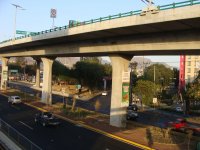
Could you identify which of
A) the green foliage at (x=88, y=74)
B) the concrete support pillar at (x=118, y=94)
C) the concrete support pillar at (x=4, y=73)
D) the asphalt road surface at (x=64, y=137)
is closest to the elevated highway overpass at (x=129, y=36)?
the concrete support pillar at (x=118, y=94)

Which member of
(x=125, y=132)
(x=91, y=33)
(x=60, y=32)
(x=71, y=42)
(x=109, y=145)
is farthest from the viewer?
(x=71, y=42)

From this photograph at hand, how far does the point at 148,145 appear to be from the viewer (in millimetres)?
28438

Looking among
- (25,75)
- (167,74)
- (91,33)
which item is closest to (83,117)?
(91,33)

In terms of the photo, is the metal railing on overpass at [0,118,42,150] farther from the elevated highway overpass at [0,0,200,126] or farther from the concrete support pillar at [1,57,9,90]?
the concrete support pillar at [1,57,9,90]

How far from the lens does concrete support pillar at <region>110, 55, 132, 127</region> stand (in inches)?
1489

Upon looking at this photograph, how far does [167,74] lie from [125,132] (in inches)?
4147

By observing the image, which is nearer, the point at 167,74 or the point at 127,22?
the point at 127,22

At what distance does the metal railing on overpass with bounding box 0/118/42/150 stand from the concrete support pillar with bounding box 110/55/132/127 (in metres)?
13.0

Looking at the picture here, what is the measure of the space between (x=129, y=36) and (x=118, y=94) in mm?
7084

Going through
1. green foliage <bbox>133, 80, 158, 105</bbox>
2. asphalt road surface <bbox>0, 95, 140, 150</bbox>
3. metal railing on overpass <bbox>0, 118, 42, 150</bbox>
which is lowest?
asphalt road surface <bbox>0, 95, 140, 150</bbox>

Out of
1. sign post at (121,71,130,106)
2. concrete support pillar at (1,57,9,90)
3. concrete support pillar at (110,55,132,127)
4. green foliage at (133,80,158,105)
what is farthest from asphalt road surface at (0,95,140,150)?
concrete support pillar at (1,57,9,90)

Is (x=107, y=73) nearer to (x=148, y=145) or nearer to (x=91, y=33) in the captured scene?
(x=91, y=33)

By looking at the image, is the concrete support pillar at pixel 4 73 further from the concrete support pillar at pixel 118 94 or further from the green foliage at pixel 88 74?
the concrete support pillar at pixel 118 94

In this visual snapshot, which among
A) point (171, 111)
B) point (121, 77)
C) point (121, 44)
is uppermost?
point (121, 44)
